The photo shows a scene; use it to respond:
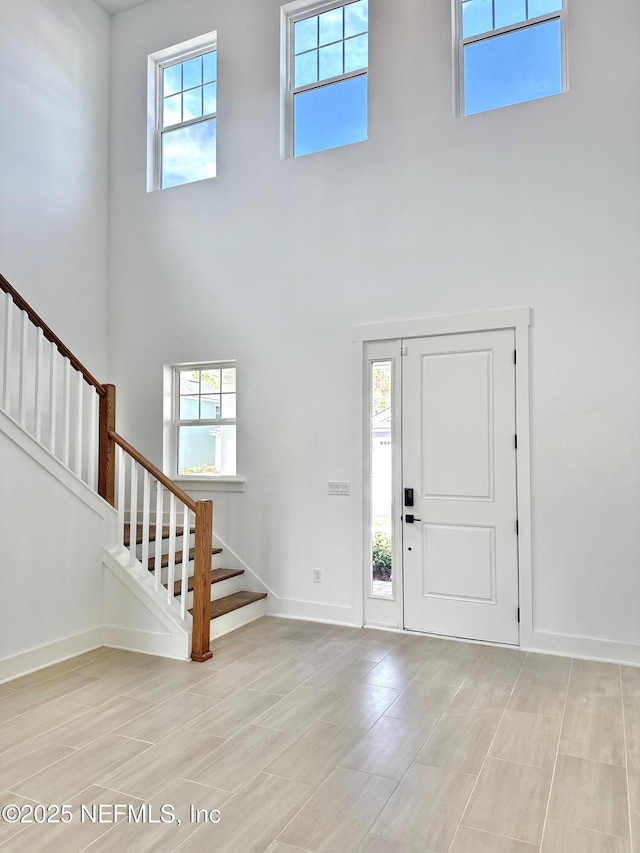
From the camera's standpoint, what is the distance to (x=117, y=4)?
593cm

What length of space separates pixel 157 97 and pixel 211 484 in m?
3.82

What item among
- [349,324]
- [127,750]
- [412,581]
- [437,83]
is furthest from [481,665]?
[437,83]

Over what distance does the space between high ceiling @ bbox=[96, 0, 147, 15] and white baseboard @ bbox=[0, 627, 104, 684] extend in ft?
18.9

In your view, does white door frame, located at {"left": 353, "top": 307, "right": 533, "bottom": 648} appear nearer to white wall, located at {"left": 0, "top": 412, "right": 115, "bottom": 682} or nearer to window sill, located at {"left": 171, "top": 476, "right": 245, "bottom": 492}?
window sill, located at {"left": 171, "top": 476, "right": 245, "bottom": 492}

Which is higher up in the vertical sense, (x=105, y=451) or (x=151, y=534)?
(x=105, y=451)

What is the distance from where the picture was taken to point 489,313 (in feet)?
14.1

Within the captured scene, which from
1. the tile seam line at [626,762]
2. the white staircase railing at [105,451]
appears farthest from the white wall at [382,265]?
the white staircase railing at [105,451]

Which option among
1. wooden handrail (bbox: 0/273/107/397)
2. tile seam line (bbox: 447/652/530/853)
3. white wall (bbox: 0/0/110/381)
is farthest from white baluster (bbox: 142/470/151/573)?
tile seam line (bbox: 447/652/530/853)

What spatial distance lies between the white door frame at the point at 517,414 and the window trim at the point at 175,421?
1.24m

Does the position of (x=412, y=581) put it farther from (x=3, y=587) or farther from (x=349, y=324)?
(x=3, y=587)

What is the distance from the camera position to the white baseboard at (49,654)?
3.67 metres

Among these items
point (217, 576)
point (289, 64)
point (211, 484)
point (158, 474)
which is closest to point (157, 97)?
point (289, 64)

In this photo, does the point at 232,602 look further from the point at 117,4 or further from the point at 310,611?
the point at 117,4

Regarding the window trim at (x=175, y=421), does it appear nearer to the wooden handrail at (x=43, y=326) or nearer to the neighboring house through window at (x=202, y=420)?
the neighboring house through window at (x=202, y=420)
